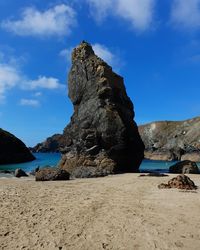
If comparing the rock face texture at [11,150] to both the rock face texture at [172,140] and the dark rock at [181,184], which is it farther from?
the dark rock at [181,184]

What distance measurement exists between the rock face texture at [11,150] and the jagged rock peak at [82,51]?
48.1 m

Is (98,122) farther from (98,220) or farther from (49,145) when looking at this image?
(49,145)

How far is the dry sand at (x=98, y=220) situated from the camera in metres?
11.2

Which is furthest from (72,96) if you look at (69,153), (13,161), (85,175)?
(13,161)

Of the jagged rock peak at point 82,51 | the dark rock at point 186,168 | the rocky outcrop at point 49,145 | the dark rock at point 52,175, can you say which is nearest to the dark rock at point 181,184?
the dark rock at point 52,175

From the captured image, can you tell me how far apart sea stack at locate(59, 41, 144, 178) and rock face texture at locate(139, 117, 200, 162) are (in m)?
67.9

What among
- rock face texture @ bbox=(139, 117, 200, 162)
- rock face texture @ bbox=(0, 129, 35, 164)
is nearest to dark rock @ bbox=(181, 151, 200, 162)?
rock face texture @ bbox=(139, 117, 200, 162)

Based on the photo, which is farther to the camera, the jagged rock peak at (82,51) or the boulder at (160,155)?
the boulder at (160,155)

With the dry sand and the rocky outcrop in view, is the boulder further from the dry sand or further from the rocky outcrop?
the dry sand

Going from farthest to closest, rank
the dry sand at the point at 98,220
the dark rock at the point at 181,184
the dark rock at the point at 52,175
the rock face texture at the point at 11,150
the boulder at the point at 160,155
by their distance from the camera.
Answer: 1. the boulder at the point at 160,155
2. the rock face texture at the point at 11,150
3. the dark rock at the point at 52,175
4. the dark rock at the point at 181,184
5. the dry sand at the point at 98,220

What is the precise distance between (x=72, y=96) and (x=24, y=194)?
2650 cm

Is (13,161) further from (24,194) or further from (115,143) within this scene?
(24,194)

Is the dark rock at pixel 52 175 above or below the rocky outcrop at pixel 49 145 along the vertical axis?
below

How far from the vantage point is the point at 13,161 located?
90688 mm
